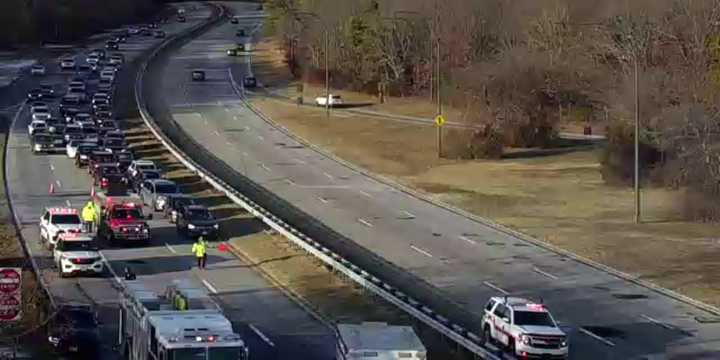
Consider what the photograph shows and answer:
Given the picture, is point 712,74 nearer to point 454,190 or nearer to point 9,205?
point 454,190

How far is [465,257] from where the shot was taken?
47.8 metres

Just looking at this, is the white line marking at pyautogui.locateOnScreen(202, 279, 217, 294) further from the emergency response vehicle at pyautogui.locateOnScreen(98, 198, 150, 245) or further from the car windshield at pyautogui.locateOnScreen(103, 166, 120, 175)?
the car windshield at pyautogui.locateOnScreen(103, 166, 120, 175)

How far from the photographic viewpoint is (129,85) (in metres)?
115

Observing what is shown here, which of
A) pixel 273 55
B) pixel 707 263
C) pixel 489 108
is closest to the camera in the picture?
pixel 707 263

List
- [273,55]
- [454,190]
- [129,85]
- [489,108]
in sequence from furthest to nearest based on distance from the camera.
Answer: [273,55] < [129,85] < [489,108] < [454,190]

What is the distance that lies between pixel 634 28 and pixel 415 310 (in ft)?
182

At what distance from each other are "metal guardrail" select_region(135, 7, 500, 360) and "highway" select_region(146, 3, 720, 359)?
48.8 inches

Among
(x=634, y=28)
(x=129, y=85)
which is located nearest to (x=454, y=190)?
(x=634, y=28)

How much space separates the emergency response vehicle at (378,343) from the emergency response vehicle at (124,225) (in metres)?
22.2

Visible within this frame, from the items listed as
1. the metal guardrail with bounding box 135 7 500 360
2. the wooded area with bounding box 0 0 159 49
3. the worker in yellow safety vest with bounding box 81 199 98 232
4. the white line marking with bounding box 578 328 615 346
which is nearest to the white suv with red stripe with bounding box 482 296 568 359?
the metal guardrail with bounding box 135 7 500 360

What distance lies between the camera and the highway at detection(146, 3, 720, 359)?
3616 centimetres

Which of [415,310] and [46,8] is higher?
[46,8]

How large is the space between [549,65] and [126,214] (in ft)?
153

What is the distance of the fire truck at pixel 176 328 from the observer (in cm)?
2464
